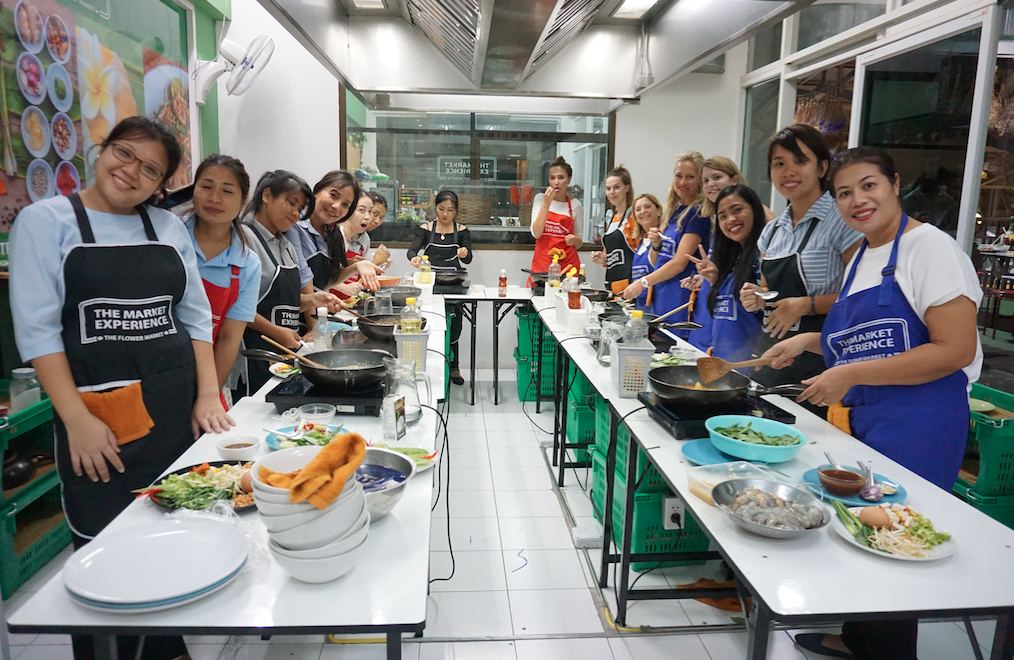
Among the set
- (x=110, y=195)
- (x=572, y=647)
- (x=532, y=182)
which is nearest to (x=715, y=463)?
(x=572, y=647)

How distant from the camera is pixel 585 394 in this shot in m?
3.72

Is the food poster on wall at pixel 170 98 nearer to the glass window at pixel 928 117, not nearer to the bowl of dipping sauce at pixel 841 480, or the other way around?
the bowl of dipping sauce at pixel 841 480

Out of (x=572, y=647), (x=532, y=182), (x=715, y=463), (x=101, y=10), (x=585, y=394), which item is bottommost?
(x=572, y=647)

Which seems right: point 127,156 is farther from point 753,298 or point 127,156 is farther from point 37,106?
point 753,298

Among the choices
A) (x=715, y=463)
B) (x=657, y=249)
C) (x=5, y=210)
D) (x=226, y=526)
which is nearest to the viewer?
(x=226, y=526)

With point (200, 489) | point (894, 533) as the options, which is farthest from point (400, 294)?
point (894, 533)

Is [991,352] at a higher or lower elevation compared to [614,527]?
higher

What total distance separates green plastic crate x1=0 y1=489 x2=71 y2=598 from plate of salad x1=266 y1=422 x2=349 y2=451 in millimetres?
1528

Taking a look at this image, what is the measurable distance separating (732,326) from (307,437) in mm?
2129

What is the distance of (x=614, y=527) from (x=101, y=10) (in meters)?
3.75

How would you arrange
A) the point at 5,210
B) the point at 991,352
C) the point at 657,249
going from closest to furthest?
the point at 5,210 < the point at 991,352 < the point at 657,249

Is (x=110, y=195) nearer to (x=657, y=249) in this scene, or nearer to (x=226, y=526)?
(x=226, y=526)

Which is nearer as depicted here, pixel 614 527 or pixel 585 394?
pixel 614 527

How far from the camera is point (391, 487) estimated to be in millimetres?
1361
